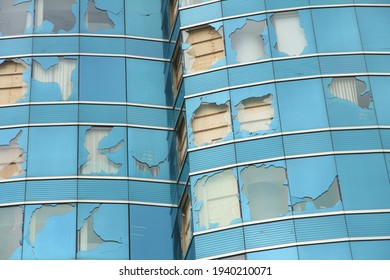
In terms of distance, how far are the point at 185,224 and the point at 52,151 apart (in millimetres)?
4905

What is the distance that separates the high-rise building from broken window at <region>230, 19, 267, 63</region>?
44 mm

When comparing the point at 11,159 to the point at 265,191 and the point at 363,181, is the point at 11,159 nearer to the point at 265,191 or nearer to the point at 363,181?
the point at 265,191

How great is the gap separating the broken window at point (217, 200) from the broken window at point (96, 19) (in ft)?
24.9

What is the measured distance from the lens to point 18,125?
32.6 m

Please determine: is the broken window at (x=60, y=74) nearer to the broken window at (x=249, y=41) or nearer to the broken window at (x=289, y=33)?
the broken window at (x=249, y=41)

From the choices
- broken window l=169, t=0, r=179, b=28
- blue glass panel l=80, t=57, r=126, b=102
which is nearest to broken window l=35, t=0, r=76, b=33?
blue glass panel l=80, t=57, r=126, b=102

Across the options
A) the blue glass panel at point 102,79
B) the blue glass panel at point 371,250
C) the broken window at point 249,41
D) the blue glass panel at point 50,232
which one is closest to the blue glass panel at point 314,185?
the blue glass panel at point 371,250

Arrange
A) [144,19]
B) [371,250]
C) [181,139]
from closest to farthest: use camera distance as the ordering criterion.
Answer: [371,250] → [181,139] → [144,19]

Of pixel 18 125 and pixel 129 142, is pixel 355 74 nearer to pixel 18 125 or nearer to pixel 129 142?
pixel 129 142

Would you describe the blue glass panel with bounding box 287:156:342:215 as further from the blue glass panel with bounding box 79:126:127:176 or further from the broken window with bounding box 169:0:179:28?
the broken window with bounding box 169:0:179:28

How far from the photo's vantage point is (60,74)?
33781mm

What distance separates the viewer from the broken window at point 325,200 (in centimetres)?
2859

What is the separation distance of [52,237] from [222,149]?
232 inches

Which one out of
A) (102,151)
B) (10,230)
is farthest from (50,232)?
(102,151)
